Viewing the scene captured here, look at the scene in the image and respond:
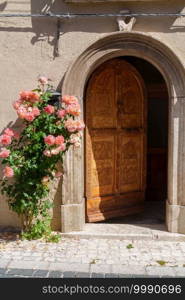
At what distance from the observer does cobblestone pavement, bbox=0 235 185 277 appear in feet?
A: 15.5

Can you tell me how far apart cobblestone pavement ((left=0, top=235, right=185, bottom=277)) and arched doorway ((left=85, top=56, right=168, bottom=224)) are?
1.00m

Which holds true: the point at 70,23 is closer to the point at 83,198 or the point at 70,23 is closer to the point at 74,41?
the point at 74,41

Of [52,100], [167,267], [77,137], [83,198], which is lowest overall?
[167,267]

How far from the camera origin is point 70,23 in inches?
227

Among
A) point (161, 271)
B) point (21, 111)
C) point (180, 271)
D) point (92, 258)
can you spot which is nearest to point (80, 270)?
point (92, 258)

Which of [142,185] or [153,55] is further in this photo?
[142,185]

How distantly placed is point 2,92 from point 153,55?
229 cm

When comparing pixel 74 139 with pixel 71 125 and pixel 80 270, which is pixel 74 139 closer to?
pixel 71 125

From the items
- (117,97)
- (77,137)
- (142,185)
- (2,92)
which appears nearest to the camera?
(77,137)

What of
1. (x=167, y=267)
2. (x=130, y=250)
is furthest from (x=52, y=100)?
(x=167, y=267)

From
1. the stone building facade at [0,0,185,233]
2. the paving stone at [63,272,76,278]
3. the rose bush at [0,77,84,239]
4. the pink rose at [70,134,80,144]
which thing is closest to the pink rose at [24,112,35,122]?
the rose bush at [0,77,84,239]

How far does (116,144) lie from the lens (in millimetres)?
6871

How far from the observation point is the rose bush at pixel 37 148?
17.6 ft

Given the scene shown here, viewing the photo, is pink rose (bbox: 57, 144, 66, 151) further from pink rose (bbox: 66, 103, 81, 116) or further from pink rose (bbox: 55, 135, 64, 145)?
pink rose (bbox: 66, 103, 81, 116)
